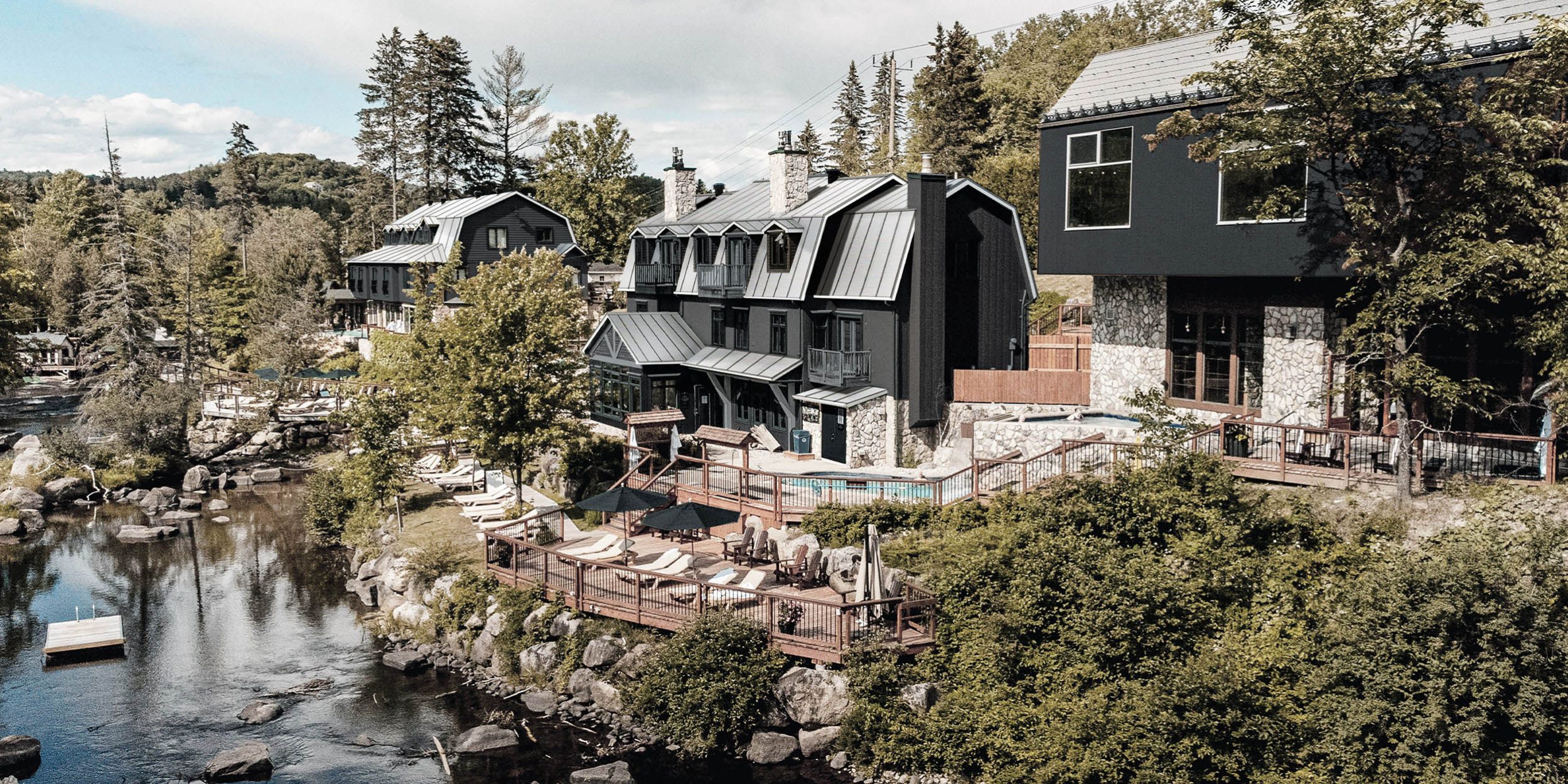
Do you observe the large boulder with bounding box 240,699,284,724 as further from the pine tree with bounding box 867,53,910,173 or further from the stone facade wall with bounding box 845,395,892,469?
the pine tree with bounding box 867,53,910,173

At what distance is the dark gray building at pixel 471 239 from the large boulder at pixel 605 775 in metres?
42.4

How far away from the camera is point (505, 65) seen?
75.1 meters

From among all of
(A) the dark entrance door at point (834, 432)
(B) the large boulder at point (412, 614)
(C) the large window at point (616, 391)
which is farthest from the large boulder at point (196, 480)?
(A) the dark entrance door at point (834, 432)

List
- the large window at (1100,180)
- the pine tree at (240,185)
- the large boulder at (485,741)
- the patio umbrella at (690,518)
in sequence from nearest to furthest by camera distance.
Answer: the large boulder at (485,741) < the patio umbrella at (690,518) < the large window at (1100,180) < the pine tree at (240,185)

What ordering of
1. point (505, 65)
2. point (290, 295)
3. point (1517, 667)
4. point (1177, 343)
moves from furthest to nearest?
1. point (505, 65)
2. point (290, 295)
3. point (1177, 343)
4. point (1517, 667)

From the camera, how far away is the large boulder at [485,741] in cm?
2058

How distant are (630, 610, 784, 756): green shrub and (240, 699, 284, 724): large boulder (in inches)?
325

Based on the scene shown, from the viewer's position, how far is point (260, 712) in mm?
22172

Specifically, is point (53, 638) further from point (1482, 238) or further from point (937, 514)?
point (1482, 238)

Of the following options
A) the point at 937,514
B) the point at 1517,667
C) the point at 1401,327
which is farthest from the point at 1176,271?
the point at 1517,667

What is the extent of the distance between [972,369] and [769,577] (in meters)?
11.6

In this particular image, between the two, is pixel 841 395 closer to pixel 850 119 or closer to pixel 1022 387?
pixel 1022 387

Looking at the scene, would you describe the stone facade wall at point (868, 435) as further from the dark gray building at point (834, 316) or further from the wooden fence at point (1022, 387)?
the wooden fence at point (1022, 387)

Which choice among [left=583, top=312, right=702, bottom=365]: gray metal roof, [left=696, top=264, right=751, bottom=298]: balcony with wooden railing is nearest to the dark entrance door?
[left=696, top=264, right=751, bottom=298]: balcony with wooden railing
